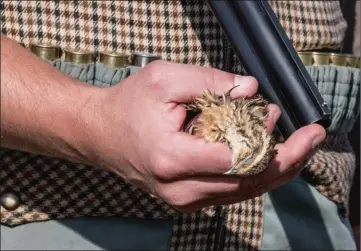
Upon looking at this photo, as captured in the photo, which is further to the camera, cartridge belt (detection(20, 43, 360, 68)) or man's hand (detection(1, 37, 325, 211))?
cartridge belt (detection(20, 43, 360, 68))

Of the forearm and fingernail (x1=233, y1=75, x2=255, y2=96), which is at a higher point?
fingernail (x1=233, y1=75, x2=255, y2=96)

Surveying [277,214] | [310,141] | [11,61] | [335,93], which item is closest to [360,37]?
[335,93]

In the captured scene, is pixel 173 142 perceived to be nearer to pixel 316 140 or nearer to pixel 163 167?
pixel 163 167

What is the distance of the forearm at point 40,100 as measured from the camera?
2.31 feet

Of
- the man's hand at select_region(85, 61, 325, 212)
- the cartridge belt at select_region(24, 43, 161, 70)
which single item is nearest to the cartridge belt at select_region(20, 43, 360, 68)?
the cartridge belt at select_region(24, 43, 161, 70)

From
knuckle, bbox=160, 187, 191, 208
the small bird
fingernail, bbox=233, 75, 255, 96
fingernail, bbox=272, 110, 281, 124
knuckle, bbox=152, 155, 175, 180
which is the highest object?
fingernail, bbox=233, 75, 255, 96

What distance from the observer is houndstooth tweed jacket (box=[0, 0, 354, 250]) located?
32.2 inches

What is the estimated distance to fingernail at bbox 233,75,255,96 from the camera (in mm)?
663

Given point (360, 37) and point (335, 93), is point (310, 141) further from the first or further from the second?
point (360, 37)

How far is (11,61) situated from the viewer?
0.70 metres

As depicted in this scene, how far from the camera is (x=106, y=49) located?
84cm

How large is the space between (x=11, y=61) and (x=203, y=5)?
0.82 ft

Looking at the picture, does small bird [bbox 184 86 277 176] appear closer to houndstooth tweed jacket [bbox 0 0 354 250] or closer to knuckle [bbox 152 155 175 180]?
knuckle [bbox 152 155 175 180]

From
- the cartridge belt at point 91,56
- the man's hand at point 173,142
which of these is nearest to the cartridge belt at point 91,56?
the cartridge belt at point 91,56
